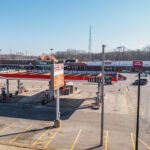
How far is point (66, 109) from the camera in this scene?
2322 cm

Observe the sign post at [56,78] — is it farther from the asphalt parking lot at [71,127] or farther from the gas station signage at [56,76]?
the asphalt parking lot at [71,127]

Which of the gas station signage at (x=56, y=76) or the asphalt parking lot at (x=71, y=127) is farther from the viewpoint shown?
the gas station signage at (x=56, y=76)

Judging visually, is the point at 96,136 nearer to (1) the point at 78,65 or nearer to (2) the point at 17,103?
(2) the point at 17,103

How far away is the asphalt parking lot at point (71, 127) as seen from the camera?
13797 mm

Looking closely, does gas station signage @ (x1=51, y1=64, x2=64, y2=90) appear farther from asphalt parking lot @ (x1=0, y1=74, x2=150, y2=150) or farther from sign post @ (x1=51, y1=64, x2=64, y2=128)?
asphalt parking lot @ (x1=0, y1=74, x2=150, y2=150)

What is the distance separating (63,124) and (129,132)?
6.63 metres

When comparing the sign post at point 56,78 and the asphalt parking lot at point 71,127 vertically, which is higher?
the sign post at point 56,78

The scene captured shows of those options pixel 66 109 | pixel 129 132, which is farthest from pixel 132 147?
pixel 66 109

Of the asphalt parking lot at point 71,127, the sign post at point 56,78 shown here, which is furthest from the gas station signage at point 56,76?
the asphalt parking lot at point 71,127

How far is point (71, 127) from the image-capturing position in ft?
56.3

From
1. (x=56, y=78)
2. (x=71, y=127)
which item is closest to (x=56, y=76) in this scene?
(x=56, y=78)

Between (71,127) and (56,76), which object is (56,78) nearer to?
(56,76)

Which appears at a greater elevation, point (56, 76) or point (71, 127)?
point (56, 76)

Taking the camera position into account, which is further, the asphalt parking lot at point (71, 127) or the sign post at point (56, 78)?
the sign post at point (56, 78)
